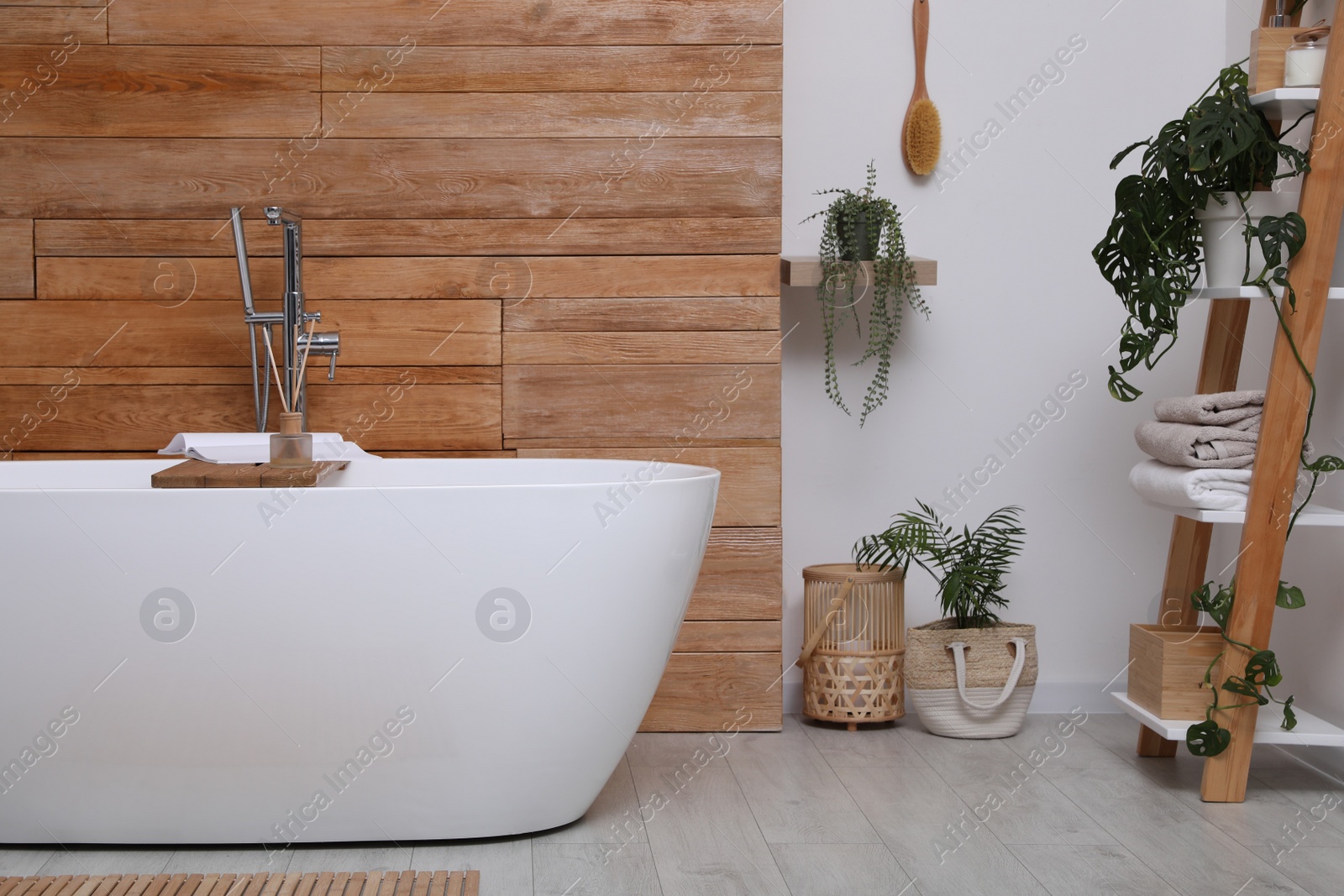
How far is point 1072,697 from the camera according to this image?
9.69 ft

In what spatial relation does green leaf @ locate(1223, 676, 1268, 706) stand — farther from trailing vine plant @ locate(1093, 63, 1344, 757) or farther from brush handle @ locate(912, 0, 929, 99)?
brush handle @ locate(912, 0, 929, 99)

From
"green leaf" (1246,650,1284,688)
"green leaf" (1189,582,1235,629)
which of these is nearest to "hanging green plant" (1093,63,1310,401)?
"green leaf" (1189,582,1235,629)

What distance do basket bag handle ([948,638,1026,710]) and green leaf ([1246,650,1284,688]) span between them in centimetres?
51

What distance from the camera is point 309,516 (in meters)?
1.80

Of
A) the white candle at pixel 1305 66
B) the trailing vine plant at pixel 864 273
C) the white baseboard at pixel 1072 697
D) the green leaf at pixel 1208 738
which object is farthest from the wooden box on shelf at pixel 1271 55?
the white baseboard at pixel 1072 697

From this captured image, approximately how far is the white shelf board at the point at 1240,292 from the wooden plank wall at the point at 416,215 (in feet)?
2.85

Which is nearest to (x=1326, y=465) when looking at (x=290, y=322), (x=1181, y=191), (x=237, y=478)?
(x=1181, y=191)

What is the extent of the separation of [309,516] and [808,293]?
4.81 ft

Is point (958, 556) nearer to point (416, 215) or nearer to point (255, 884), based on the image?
point (416, 215)

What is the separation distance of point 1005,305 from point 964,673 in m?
0.92

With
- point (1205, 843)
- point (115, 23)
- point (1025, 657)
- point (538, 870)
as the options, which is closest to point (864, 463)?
point (1025, 657)

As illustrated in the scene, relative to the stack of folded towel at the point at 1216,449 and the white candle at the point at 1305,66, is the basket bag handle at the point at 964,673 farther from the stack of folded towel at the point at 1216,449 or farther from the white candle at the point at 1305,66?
the white candle at the point at 1305,66

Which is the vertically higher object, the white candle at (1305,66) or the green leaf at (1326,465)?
the white candle at (1305,66)

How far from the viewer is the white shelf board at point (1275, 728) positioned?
7.20 feet
